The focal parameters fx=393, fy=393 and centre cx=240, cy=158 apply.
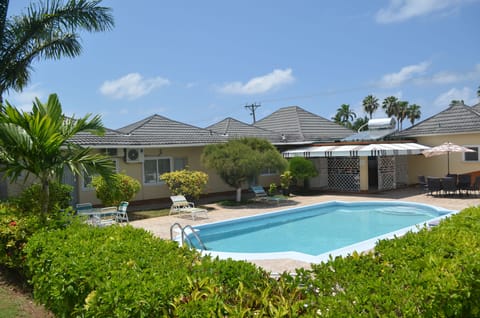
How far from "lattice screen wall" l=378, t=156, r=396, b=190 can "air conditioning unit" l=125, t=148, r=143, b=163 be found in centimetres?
1747

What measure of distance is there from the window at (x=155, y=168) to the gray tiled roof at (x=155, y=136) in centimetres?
168

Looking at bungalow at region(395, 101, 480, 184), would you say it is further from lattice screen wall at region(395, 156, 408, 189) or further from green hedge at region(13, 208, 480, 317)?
green hedge at region(13, 208, 480, 317)

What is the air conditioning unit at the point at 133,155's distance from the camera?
24.2 meters

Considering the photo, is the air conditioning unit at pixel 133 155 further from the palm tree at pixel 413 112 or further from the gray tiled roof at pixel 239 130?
the palm tree at pixel 413 112

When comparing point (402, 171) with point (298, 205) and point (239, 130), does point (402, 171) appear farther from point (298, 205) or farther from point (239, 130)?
point (239, 130)

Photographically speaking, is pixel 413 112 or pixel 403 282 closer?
pixel 403 282

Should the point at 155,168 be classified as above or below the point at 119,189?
above

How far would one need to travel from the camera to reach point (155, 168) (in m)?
26.5

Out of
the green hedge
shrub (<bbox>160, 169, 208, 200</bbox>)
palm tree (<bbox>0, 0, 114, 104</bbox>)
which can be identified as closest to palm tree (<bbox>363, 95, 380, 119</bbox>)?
shrub (<bbox>160, 169, 208, 200</bbox>)

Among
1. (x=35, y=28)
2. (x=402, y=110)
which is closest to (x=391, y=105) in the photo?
(x=402, y=110)

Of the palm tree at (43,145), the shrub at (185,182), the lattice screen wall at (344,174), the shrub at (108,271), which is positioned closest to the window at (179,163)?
the shrub at (185,182)

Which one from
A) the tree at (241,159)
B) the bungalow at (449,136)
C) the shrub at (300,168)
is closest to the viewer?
the tree at (241,159)

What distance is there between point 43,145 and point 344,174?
25.5 m

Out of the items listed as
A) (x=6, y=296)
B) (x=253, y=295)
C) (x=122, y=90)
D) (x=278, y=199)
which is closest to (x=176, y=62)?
(x=122, y=90)
